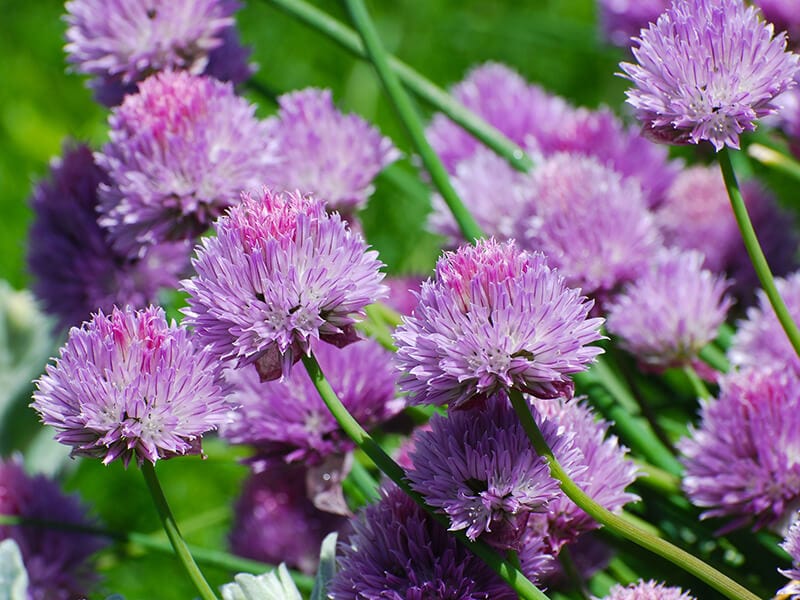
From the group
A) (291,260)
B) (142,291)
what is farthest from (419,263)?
(291,260)

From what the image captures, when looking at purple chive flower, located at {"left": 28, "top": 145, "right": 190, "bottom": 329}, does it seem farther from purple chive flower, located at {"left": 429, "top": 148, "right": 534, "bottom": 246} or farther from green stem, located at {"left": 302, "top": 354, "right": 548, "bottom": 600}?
green stem, located at {"left": 302, "top": 354, "right": 548, "bottom": 600}

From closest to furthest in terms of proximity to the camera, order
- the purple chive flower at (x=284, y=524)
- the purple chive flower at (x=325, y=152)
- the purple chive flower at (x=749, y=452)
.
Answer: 1. the purple chive flower at (x=749, y=452)
2. the purple chive flower at (x=325, y=152)
3. the purple chive flower at (x=284, y=524)

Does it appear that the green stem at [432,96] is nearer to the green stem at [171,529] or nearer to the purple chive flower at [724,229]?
the purple chive flower at [724,229]

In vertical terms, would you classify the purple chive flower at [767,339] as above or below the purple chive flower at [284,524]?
above

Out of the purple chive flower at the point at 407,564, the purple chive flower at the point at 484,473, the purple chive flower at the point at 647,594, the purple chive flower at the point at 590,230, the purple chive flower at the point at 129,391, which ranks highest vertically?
the purple chive flower at the point at 590,230

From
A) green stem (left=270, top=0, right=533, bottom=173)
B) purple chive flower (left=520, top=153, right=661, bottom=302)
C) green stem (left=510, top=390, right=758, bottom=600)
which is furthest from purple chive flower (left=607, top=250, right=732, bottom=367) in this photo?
green stem (left=510, top=390, right=758, bottom=600)

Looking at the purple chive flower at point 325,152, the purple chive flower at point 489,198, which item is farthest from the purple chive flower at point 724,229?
the purple chive flower at point 325,152
